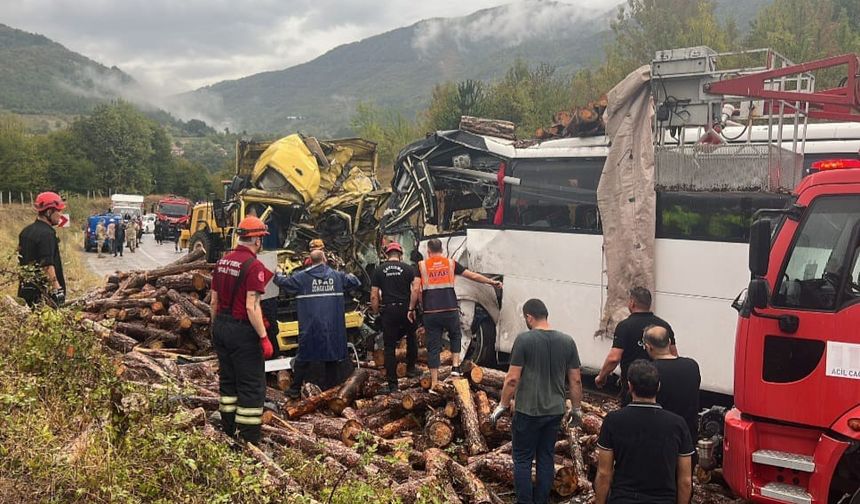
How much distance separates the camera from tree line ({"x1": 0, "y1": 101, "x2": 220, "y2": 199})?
56.7 metres

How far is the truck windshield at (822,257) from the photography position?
4.66 metres

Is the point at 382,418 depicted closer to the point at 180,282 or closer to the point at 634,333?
the point at 634,333

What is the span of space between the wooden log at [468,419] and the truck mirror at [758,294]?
8.65 ft

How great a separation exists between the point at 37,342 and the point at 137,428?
2223mm

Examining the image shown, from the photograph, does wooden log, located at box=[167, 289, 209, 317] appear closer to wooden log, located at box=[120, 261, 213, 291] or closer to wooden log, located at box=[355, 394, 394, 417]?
wooden log, located at box=[120, 261, 213, 291]

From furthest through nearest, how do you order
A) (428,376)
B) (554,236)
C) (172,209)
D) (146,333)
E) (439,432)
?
1. (172,209)
2. (146,333)
3. (554,236)
4. (428,376)
5. (439,432)

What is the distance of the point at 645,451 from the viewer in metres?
4.03

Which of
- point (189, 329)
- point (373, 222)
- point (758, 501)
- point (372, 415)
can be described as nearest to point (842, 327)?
point (758, 501)

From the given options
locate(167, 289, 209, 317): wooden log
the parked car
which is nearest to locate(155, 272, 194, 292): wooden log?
locate(167, 289, 209, 317): wooden log

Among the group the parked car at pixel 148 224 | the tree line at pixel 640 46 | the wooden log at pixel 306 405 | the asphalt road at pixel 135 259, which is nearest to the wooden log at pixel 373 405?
the wooden log at pixel 306 405

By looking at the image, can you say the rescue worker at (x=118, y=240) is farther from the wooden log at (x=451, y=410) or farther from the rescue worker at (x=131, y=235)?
the wooden log at (x=451, y=410)

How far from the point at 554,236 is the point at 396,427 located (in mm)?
2933

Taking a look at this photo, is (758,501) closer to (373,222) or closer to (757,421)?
(757,421)

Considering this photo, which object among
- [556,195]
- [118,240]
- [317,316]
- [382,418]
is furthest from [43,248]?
[118,240]
